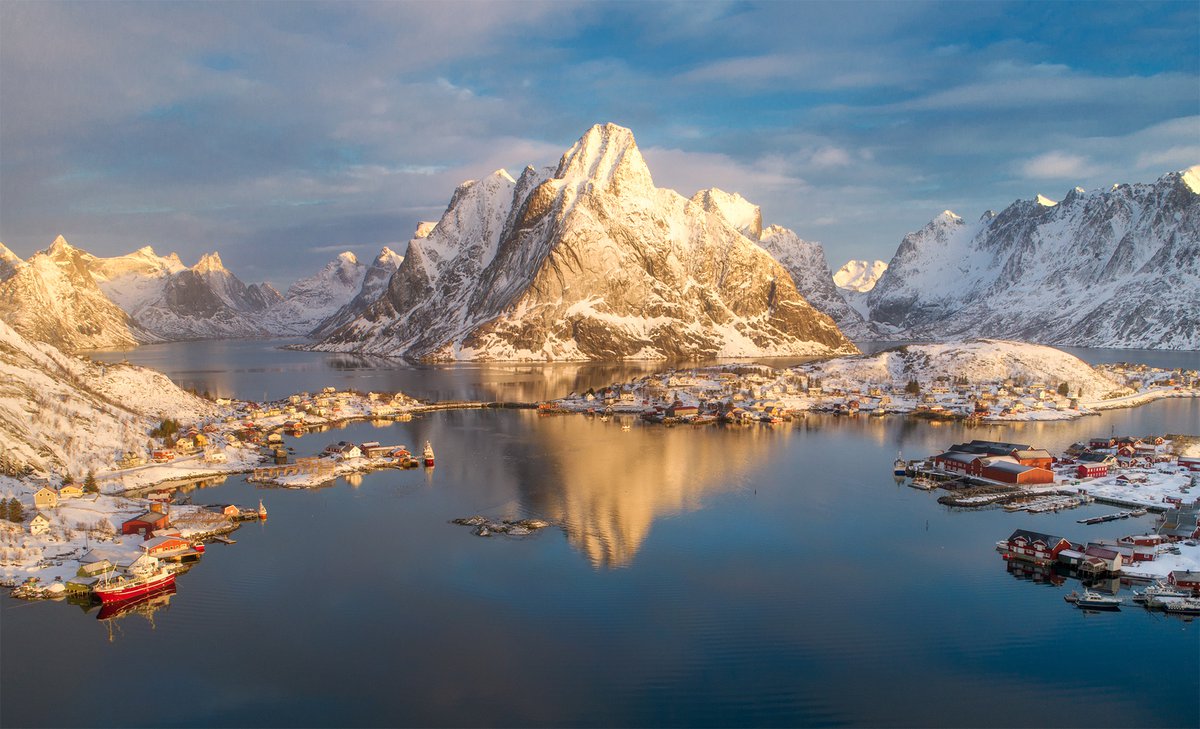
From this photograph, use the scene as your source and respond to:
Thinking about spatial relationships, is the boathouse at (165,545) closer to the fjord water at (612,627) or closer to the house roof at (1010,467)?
the fjord water at (612,627)

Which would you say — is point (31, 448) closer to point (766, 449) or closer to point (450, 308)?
point (766, 449)

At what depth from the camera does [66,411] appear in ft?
161

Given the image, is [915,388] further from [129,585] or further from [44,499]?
[129,585]

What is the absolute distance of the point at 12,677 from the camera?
2342 cm

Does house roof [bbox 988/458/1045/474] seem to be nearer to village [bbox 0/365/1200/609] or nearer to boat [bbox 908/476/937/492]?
village [bbox 0/365/1200/609]

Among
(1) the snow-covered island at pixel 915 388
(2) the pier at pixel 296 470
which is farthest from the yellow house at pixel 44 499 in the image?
(1) the snow-covered island at pixel 915 388

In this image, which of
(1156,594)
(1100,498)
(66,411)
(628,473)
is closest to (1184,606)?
(1156,594)

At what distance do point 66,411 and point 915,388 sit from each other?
78519 millimetres

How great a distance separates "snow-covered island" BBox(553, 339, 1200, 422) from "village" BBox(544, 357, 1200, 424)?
0.34 feet

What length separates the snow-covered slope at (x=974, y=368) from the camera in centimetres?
9612

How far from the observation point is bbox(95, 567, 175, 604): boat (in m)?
29.1

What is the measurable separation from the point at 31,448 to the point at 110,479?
3.88 metres

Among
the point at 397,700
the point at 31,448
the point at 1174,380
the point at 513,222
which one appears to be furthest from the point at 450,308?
the point at 397,700


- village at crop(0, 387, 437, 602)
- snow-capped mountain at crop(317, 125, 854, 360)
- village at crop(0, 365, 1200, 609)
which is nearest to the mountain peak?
snow-capped mountain at crop(317, 125, 854, 360)
